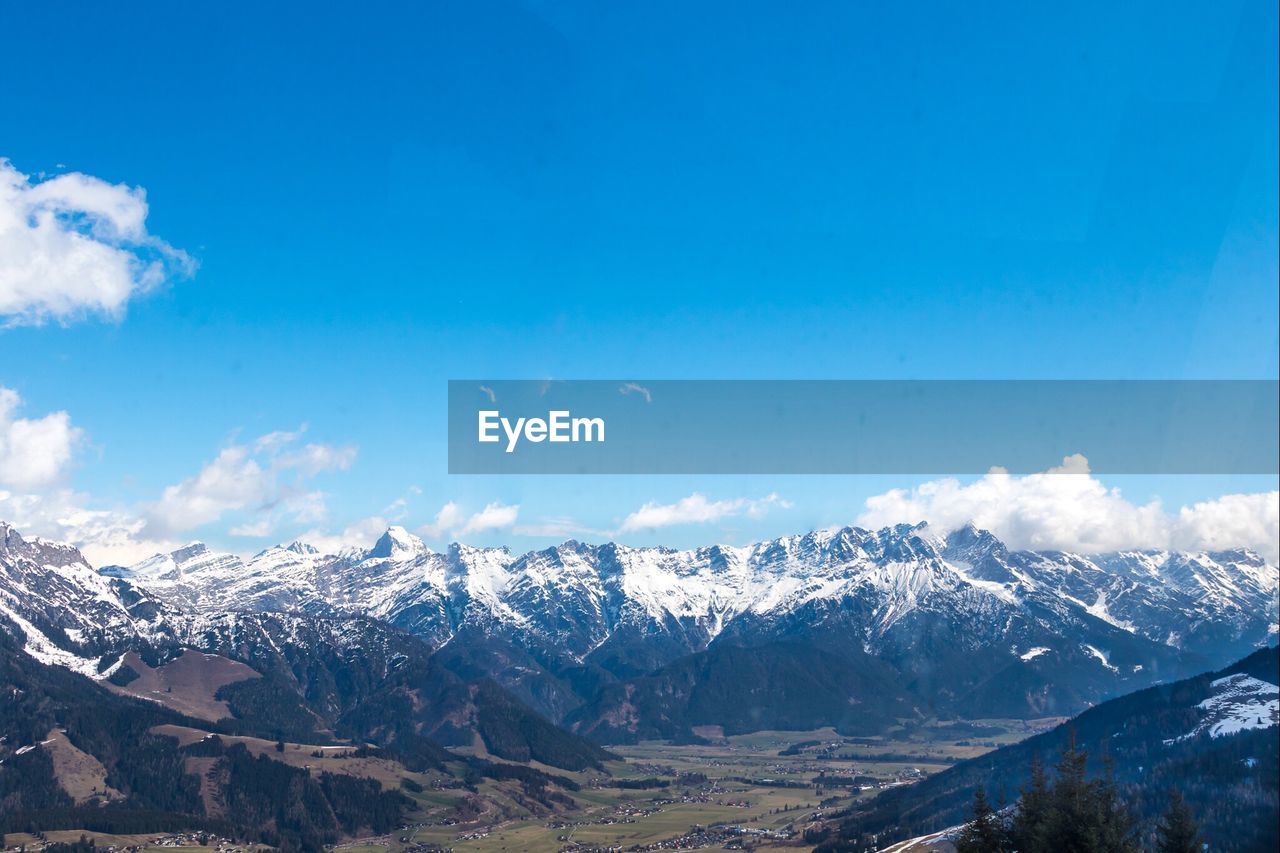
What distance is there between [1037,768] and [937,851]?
166 m

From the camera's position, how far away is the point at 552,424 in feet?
282

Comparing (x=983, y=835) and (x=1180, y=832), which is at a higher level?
(x=983, y=835)

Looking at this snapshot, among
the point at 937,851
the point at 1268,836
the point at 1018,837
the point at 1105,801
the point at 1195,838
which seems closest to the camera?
the point at 1105,801

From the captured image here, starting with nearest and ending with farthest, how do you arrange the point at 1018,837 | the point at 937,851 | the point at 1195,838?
the point at 1018,837, the point at 1195,838, the point at 937,851

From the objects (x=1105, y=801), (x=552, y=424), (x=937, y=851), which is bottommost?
(x=937, y=851)

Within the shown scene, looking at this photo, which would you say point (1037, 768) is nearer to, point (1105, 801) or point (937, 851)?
point (1105, 801)

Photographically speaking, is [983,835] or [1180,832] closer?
[983,835]

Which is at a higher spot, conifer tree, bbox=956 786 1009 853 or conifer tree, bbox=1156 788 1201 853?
conifer tree, bbox=956 786 1009 853

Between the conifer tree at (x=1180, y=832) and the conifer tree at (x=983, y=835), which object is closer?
the conifer tree at (x=983, y=835)

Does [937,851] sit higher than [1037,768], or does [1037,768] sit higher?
[1037,768]

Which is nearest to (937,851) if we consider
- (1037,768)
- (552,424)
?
(552,424)

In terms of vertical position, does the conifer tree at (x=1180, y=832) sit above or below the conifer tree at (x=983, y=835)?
below

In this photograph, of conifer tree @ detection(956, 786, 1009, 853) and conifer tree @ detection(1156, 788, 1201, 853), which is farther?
conifer tree @ detection(1156, 788, 1201, 853)

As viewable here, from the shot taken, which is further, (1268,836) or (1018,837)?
(1268,836)
